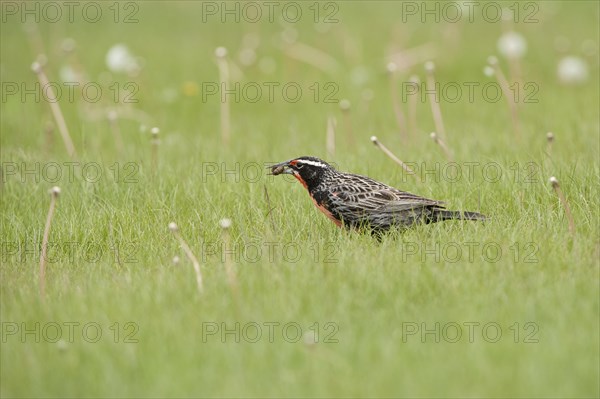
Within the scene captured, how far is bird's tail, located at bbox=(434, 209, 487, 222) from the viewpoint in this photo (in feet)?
20.9

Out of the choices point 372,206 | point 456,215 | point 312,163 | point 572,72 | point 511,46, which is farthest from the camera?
point 572,72

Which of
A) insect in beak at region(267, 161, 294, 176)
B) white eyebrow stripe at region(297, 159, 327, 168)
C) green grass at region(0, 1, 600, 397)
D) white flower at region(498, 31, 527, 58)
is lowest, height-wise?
green grass at region(0, 1, 600, 397)

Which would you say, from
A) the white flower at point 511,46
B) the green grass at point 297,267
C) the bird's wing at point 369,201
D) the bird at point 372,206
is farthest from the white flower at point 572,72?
the bird's wing at point 369,201

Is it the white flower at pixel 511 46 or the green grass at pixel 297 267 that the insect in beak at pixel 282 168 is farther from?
the white flower at pixel 511 46

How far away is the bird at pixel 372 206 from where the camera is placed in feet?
21.6

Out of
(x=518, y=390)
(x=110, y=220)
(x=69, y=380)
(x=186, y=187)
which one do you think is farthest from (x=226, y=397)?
(x=186, y=187)

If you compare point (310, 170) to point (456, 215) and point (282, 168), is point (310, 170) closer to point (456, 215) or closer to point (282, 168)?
point (282, 168)

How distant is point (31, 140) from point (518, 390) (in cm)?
766

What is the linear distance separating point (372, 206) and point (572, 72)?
710cm

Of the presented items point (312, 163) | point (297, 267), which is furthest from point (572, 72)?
point (297, 267)

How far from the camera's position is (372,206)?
6.63 metres

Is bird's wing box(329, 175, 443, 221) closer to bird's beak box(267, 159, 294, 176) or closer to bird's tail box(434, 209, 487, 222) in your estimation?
bird's tail box(434, 209, 487, 222)

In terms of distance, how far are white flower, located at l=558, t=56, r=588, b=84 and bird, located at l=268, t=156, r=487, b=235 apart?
21.9ft

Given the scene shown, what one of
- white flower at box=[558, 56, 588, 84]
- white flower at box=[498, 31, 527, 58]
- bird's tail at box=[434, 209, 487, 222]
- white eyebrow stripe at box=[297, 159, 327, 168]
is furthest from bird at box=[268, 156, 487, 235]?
white flower at box=[558, 56, 588, 84]
